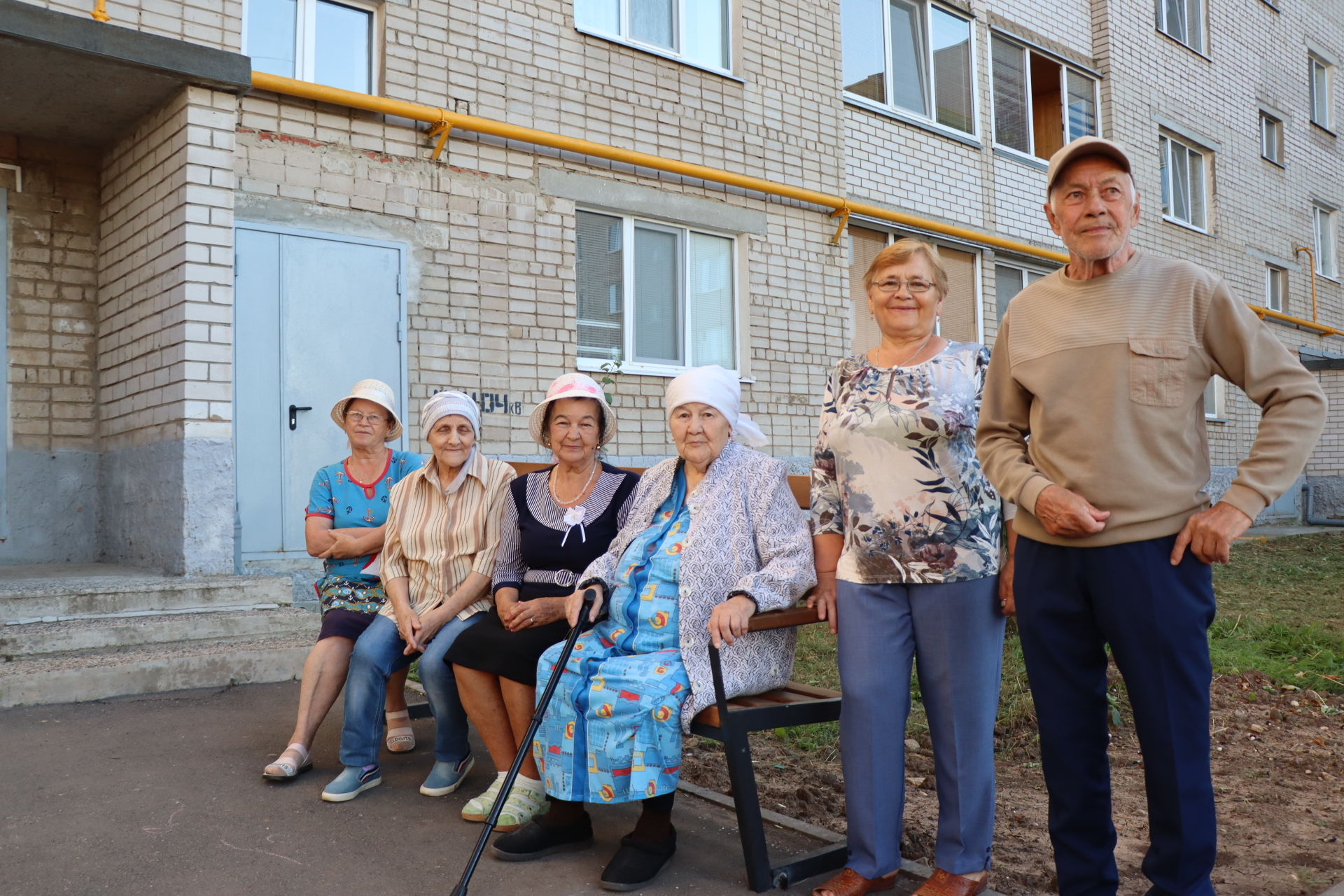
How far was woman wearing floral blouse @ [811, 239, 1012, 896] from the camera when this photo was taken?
2885 mm

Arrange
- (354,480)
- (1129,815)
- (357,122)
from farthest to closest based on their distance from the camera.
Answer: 1. (357,122)
2. (354,480)
3. (1129,815)

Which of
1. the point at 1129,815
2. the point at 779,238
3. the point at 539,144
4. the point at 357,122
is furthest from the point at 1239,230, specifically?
the point at 1129,815

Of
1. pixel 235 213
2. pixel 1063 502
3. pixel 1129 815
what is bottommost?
pixel 1129 815

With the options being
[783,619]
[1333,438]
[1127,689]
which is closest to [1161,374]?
[1127,689]

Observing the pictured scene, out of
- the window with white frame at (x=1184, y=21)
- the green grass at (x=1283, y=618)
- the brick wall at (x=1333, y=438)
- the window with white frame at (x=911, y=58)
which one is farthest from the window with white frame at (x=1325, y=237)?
the window with white frame at (x=911, y=58)

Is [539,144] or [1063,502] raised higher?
[539,144]

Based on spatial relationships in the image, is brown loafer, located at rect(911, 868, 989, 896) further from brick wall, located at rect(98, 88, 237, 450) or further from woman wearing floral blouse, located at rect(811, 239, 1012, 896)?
brick wall, located at rect(98, 88, 237, 450)

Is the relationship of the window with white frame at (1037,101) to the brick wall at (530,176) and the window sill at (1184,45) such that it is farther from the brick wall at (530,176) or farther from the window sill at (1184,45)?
the brick wall at (530,176)

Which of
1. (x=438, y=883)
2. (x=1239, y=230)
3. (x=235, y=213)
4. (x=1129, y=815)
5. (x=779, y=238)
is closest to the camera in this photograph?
(x=438, y=883)

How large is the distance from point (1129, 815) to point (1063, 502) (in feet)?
5.92

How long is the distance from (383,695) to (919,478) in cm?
220

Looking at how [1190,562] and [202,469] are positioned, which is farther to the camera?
[202,469]

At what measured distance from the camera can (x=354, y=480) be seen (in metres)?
4.50

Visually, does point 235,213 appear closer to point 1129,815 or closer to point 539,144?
point 539,144
